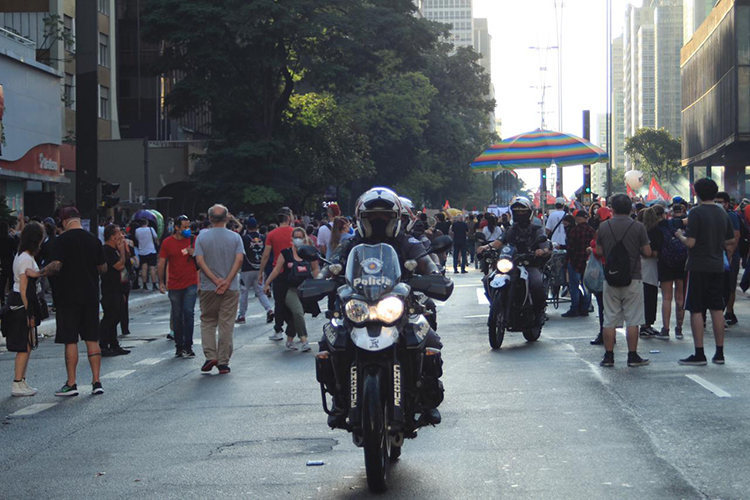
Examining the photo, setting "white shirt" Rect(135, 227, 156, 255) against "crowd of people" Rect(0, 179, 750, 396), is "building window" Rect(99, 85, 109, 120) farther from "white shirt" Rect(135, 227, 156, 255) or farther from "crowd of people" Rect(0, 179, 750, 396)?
"crowd of people" Rect(0, 179, 750, 396)

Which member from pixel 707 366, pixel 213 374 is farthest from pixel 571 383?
pixel 213 374

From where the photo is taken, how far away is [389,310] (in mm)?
6816

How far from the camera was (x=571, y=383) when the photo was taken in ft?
36.3

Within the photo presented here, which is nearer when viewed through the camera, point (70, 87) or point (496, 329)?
point (496, 329)

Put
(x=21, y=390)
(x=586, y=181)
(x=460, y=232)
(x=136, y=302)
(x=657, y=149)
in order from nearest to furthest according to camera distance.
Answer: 1. (x=21, y=390)
2. (x=136, y=302)
3. (x=460, y=232)
4. (x=586, y=181)
5. (x=657, y=149)

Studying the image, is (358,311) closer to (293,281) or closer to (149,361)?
(149,361)

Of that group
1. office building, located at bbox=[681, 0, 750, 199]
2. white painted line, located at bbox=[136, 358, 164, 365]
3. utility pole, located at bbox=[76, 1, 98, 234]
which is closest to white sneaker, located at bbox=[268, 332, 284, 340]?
white painted line, located at bbox=[136, 358, 164, 365]

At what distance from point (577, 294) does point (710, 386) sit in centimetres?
803

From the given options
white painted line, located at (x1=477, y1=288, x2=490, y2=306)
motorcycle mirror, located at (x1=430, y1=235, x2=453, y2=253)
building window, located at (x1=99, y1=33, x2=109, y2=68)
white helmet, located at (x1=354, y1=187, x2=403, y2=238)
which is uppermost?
building window, located at (x1=99, y1=33, x2=109, y2=68)

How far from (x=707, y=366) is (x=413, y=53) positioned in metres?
40.6

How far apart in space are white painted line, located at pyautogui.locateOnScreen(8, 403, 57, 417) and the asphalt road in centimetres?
2

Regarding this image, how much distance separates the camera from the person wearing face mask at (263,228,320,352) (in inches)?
588

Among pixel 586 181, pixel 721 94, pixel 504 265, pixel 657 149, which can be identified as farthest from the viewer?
pixel 657 149

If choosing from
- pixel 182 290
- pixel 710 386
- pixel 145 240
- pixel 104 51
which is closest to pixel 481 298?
pixel 145 240
